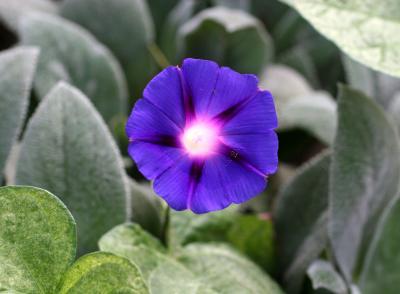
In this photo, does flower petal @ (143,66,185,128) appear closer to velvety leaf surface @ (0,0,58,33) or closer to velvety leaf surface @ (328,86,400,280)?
velvety leaf surface @ (328,86,400,280)

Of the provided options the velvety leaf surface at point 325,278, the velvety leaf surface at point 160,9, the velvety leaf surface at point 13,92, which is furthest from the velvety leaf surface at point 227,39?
the velvety leaf surface at point 325,278

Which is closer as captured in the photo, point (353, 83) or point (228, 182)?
point (228, 182)

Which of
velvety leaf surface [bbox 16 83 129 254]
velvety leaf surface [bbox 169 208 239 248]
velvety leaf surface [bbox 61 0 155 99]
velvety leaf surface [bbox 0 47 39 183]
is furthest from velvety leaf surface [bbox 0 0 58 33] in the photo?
velvety leaf surface [bbox 169 208 239 248]

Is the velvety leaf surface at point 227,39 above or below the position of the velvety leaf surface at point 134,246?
→ above

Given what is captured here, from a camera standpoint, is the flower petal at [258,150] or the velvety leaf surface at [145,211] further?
the velvety leaf surface at [145,211]

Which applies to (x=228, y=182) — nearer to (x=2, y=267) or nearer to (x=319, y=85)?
(x=2, y=267)

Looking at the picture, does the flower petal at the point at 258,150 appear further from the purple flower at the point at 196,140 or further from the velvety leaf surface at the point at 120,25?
the velvety leaf surface at the point at 120,25

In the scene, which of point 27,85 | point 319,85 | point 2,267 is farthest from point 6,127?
point 319,85
